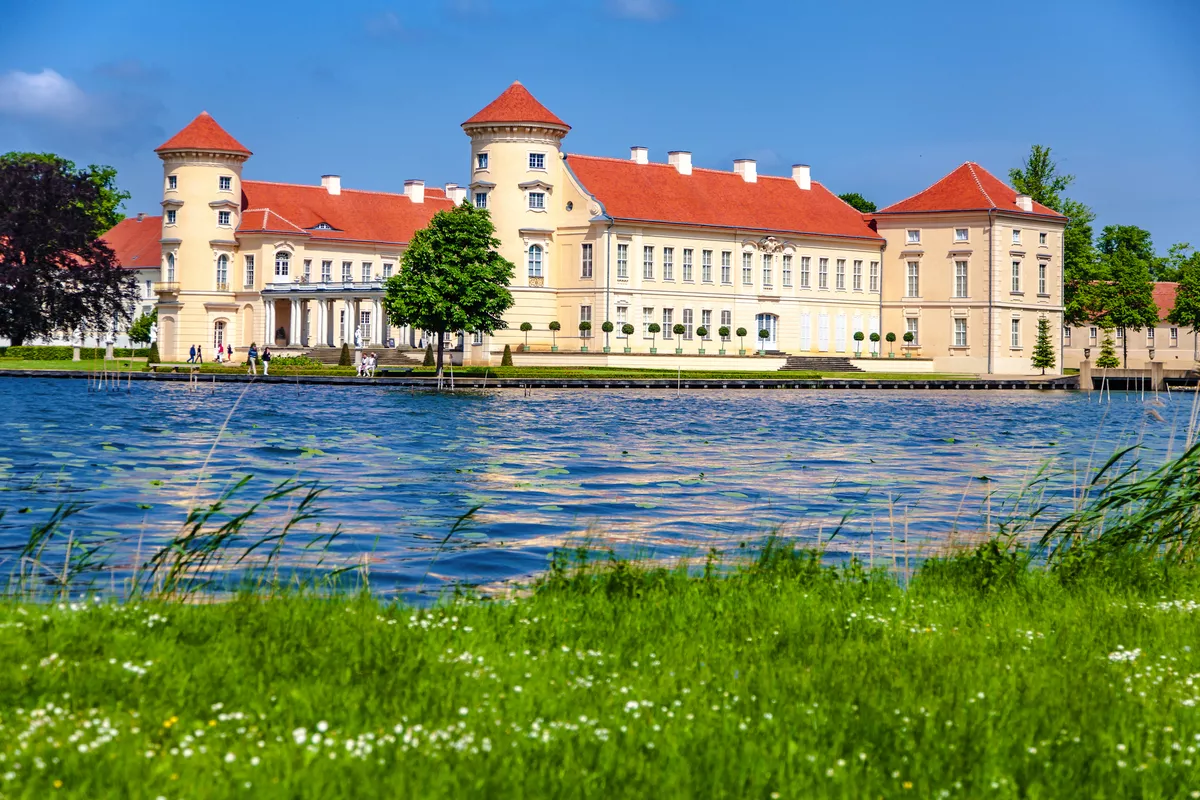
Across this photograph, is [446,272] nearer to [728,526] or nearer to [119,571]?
[728,526]

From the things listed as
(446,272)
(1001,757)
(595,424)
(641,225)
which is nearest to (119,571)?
(1001,757)

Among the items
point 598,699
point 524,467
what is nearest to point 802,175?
point 524,467

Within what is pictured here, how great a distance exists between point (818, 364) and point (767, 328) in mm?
4474

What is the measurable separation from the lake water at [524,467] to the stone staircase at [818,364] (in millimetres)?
28646

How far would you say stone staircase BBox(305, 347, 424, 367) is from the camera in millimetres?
78125

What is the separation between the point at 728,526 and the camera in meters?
17.1

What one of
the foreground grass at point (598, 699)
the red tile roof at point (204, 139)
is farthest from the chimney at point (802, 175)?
the foreground grass at point (598, 699)

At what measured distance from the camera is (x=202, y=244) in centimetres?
8738

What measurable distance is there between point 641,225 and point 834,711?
7474 centimetres

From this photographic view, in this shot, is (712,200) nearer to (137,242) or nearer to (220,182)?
(220,182)

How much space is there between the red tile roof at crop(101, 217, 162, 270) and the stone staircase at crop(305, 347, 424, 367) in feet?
99.9

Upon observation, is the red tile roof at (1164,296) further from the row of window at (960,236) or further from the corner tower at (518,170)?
the corner tower at (518,170)

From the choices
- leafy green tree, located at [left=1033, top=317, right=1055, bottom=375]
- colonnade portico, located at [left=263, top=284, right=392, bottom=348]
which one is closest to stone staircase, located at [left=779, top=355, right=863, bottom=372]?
leafy green tree, located at [left=1033, top=317, right=1055, bottom=375]

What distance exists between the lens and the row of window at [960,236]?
8788 cm
